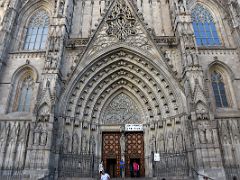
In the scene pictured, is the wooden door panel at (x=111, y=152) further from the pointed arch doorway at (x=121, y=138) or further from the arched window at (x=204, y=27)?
the arched window at (x=204, y=27)

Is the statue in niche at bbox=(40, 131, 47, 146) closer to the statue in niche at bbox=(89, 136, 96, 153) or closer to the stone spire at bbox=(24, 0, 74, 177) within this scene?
the stone spire at bbox=(24, 0, 74, 177)

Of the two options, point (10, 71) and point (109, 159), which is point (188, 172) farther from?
point (10, 71)

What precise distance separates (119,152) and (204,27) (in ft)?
44.7

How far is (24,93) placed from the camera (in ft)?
58.3

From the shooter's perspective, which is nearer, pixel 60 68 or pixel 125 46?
pixel 60 68

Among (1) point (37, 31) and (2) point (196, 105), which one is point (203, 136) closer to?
(2) point (196, 105)

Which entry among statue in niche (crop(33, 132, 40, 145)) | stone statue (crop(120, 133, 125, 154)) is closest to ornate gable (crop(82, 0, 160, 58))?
stone statue (crop(120, 133, 125, 154))

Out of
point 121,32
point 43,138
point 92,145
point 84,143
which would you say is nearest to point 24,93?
point 43,138

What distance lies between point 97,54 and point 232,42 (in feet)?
38.5

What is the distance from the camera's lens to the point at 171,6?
19.8 m

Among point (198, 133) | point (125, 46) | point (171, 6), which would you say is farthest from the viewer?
point (171, 6)

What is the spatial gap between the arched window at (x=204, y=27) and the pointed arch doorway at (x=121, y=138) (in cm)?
831

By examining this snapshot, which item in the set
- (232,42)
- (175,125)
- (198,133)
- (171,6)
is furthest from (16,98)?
(232,42)

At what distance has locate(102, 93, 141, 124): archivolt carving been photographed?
17688 mm
